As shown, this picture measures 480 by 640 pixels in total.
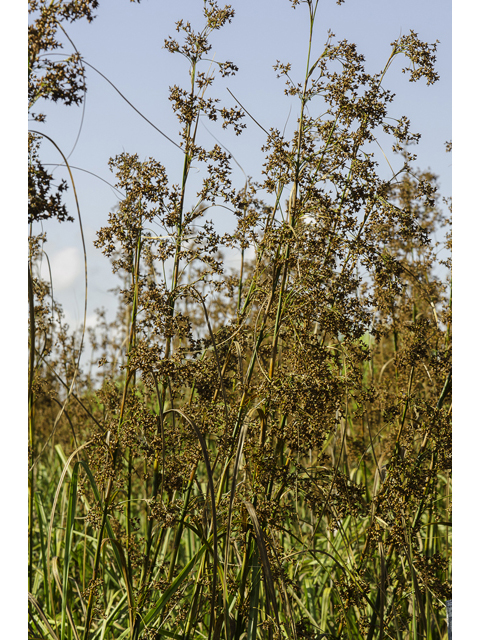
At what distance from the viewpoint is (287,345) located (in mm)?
2434

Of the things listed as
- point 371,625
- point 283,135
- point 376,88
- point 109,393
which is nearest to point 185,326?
point 109,393

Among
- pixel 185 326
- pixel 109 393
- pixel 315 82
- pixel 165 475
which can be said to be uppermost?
pixel 315 82

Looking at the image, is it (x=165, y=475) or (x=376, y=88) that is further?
(x=376, y=88)

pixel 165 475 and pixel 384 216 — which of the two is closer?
pixel 165 475

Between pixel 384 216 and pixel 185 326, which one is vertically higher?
pixel 384 216

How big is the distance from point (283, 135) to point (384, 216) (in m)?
0.50

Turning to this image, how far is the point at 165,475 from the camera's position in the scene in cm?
220

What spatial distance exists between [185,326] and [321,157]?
2.73 ft
